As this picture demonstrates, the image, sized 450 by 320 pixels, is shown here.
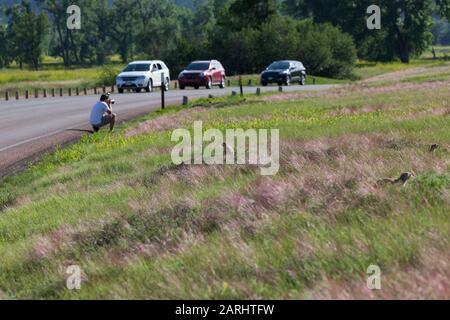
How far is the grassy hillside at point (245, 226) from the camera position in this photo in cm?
607

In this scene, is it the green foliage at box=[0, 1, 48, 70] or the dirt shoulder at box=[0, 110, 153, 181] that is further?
the green foliage at box=[0, 1, 48, 70]

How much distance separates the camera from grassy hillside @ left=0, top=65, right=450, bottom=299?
607 centimetres

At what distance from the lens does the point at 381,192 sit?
8102 millimetres

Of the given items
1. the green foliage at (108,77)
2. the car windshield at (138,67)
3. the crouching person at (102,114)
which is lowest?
the green foliage at (108,77)

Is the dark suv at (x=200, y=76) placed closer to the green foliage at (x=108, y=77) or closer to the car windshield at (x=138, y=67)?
the car windshield at (x=138, y=67)

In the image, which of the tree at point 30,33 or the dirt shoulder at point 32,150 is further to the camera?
the tree at point 30,33

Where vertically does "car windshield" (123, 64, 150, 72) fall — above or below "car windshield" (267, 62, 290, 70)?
above

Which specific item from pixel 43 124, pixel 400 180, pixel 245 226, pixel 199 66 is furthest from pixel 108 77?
pixel 245 226

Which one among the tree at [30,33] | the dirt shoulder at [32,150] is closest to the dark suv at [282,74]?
the dirt shoulder at [32,150]

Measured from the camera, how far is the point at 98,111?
2239 centimetres

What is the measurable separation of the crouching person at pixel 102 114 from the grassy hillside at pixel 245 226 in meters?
8.00

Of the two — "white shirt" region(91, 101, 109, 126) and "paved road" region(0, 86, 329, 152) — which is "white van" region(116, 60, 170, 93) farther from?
"white shirt" region(91, 101, 109, 126)

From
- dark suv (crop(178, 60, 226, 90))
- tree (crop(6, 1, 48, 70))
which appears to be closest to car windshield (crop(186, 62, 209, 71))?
dark suv (crop(178, 60, 226, 90))
